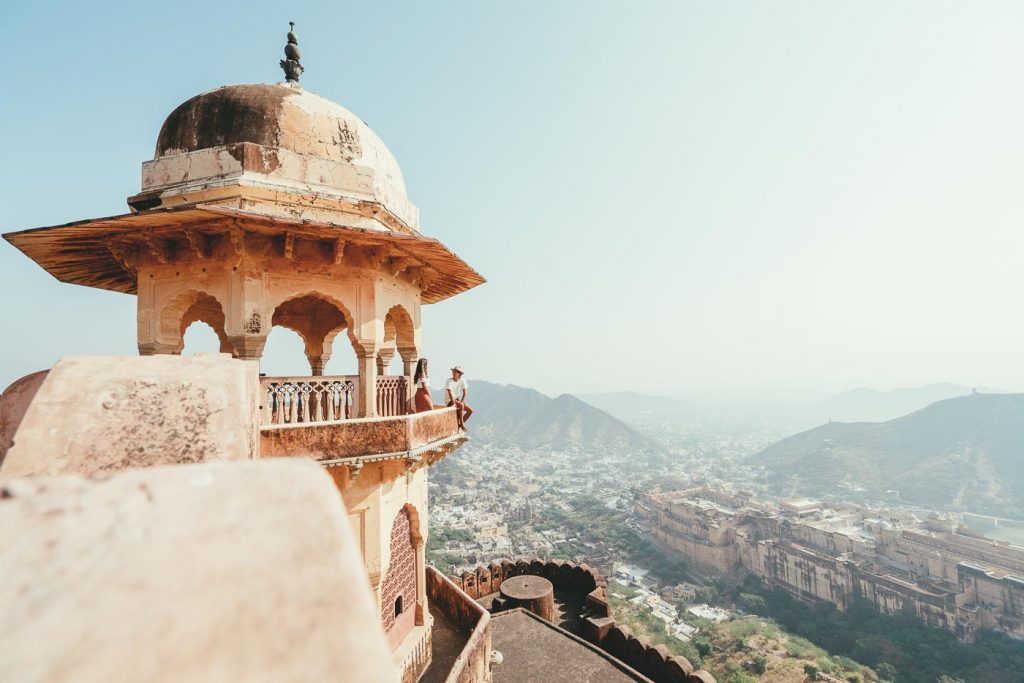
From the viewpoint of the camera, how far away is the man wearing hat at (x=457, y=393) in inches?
387

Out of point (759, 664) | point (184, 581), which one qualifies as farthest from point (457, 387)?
point (759, 664)

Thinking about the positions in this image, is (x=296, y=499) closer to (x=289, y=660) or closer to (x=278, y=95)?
(x=289, y=660)

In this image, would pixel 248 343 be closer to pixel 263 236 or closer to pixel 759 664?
pixel 263 236

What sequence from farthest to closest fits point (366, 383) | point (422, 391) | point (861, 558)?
point (861, 558) → point (422, 391) → point (366, 383)

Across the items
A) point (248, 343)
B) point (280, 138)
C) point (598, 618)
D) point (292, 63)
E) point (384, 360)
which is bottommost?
point (598, 618)

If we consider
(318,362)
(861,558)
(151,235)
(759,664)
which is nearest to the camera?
(151,235)

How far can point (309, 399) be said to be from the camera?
7.53 m

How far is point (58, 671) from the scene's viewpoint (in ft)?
2.35

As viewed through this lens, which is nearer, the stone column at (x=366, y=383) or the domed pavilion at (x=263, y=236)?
the domed pavilion at (x=263, y=236)

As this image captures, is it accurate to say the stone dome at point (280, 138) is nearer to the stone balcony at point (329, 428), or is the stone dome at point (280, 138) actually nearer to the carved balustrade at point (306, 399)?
the carved balustrade at point (306, 399)

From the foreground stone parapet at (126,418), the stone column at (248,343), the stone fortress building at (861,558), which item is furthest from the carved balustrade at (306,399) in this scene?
the stone fortress building at (861,558)

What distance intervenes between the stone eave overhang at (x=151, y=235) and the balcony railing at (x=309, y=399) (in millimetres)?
2293

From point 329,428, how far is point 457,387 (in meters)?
3.26

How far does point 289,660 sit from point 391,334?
11371 mm
